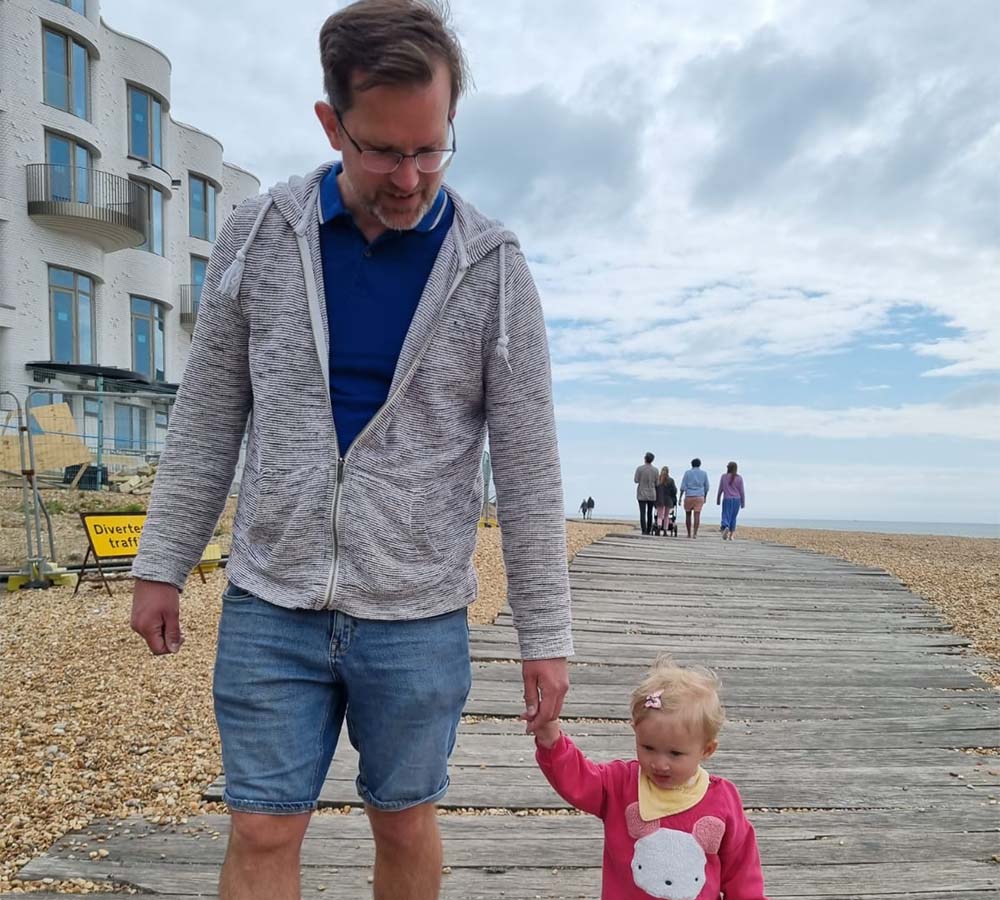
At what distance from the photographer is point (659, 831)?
2.10 m

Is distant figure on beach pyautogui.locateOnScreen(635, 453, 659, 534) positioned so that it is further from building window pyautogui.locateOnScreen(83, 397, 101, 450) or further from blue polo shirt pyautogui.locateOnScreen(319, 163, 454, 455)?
blue polo shirt pyautogui.locateOnScreen(319, 163, 454, 455)

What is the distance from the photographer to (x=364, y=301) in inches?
72.1

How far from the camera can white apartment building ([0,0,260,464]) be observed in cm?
1925

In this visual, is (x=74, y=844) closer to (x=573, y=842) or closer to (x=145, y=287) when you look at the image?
(x=573, y=842)

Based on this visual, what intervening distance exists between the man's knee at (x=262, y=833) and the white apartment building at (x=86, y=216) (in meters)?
14.8

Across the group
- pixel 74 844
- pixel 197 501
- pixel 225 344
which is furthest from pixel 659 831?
pixel 74 844

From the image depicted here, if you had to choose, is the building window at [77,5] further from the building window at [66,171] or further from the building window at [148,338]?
the building window at [148,338]

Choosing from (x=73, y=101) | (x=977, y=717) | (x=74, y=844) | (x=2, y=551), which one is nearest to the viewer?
(x=74, y=844)

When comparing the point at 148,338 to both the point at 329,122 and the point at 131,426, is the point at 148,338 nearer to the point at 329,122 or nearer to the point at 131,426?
the point at 131,426

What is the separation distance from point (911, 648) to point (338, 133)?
6.07 m

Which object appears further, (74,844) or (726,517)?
(726,517)

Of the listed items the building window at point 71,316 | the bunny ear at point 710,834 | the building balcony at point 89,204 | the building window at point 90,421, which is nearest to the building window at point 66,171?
the building balcony at point 89,204

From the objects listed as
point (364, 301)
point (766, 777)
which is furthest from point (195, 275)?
point (364, 301)

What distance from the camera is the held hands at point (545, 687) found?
1.96 m
